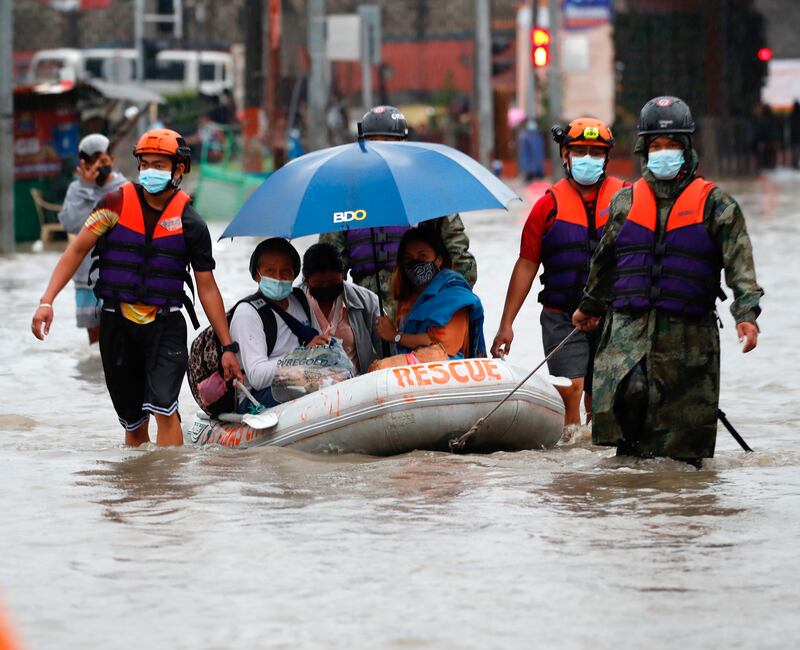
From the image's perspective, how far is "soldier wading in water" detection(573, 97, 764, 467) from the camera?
8.22 meters

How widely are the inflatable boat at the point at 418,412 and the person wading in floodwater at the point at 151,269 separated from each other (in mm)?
435

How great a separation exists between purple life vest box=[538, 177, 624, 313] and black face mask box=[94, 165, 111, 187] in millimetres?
Answer: 4906

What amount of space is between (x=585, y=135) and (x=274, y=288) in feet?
5.75

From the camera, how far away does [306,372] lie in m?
9.55

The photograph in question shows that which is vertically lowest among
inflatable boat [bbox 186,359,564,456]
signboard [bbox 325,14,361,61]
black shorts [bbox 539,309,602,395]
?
inflatable boat [bbox 186,359,564,456]

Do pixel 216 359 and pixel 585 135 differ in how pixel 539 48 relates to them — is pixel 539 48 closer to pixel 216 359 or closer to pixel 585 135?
pixel 585 135

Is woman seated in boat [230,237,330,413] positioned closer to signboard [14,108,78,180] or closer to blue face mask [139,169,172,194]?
blue face mask [139,169,172,194]

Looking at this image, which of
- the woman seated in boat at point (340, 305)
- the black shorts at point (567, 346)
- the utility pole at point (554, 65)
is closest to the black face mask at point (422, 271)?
the woman seated in boat at point (340, 305)

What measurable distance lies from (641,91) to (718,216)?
136 ft

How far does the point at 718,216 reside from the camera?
818cm

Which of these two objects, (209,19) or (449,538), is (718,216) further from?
(209,19)

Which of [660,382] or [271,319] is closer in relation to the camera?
[660,382]

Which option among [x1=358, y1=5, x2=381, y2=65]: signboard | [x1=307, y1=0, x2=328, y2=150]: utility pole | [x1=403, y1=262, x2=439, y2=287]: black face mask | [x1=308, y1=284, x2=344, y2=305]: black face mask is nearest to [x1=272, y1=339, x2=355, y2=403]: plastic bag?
[x1=308, y1=284, x2=344, y2=305]: black face mask

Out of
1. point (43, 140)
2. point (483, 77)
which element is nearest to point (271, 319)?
point (43, 140)
